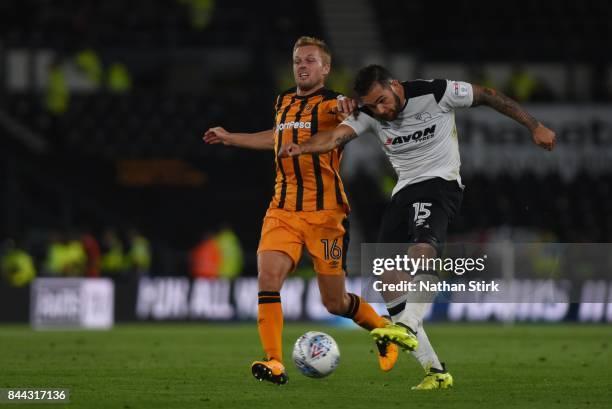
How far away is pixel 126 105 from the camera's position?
2400cm

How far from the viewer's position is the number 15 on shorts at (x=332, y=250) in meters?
8.39

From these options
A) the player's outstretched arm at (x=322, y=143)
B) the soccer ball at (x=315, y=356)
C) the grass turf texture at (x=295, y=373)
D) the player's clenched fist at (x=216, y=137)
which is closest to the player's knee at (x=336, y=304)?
the soccer ball at (x=315, y=356)

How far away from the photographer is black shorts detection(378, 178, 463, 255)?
25.8 ft

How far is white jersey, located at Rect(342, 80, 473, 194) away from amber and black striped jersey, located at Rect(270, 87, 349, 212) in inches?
12.4

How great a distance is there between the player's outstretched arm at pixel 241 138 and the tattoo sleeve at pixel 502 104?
152 cm

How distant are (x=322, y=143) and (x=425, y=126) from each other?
71 centimetres

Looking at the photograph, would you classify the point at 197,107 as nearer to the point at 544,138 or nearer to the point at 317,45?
the point at 317,45

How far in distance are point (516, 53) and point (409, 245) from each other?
758 inches

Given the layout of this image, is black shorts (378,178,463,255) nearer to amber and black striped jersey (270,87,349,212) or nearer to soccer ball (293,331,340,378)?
amber and black striped jersey (270,87,349,212)

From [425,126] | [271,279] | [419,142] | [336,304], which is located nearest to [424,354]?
[336,304]

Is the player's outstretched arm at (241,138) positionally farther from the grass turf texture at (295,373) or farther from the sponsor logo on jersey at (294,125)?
the grass turf texture at (295,373)

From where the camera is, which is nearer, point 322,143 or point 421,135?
point 322,143

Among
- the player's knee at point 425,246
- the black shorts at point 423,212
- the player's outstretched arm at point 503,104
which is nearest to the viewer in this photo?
the player's knee at point 425,246

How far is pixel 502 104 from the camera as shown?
8.05 meters
